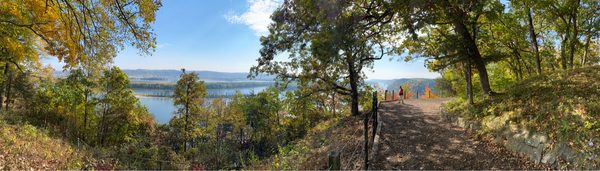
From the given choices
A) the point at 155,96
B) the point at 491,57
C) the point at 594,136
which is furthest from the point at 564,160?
the point at 155,96

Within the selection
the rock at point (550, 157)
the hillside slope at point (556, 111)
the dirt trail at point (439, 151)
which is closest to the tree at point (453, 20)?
the hillside slope at point (556, 111)

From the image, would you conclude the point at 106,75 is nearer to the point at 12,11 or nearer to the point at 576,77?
the point at 12,11

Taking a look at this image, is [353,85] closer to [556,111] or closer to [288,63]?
[288,63]

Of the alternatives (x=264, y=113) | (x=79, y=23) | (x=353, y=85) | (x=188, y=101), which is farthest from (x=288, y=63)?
(x=264, y=113)

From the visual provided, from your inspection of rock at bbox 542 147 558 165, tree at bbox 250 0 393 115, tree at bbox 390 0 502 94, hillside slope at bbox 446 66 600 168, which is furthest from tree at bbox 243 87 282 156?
rock at bbox 542 147 558 165

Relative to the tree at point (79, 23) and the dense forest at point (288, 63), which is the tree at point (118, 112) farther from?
the tree at point (79, 23)

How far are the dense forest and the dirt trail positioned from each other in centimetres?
115

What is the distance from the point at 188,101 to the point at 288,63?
13322 millimetres

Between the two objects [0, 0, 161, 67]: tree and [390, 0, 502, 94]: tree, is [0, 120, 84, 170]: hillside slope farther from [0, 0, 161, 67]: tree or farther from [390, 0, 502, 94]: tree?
[390, 0, 502, 94]: tree

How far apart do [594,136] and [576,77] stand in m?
3.83

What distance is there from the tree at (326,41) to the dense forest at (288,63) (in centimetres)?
5

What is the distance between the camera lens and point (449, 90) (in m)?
31.5

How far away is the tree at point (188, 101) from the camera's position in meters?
25.7

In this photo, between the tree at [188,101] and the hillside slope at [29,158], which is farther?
the tree at [188,101]
